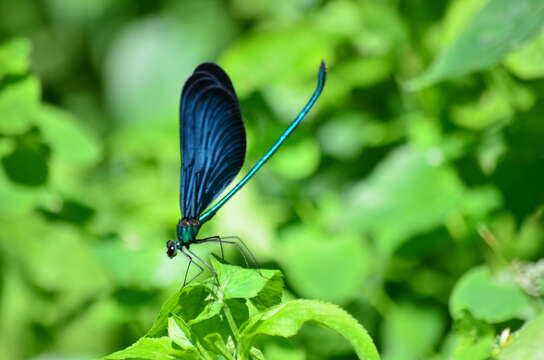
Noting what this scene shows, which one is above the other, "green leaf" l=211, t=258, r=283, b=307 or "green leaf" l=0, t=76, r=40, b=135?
"green leaf" l=0, t=76, r=40, b=135

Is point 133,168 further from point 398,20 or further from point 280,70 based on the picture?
point 398,20

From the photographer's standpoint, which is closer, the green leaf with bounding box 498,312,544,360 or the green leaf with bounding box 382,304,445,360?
the green leaf with bounding box 498,312,544,360

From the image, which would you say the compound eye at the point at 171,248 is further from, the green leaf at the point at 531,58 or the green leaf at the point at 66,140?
the green leaf at the point at 531,58

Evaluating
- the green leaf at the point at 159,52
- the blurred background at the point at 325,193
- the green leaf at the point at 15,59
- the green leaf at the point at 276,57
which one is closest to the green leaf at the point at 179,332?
the blurred background at the point at 325,193

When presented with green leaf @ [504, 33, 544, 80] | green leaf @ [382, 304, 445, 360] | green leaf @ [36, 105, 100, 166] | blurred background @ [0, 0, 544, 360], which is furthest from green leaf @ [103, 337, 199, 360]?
green leaf @ [504, 33, 544, 80]

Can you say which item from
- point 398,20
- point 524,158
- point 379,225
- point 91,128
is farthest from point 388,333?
point 91,128

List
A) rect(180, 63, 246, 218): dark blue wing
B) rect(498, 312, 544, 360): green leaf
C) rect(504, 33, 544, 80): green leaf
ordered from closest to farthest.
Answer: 1. rect(498, 312, 544, 360): green leaf
2. rect(180, 63, 246, 218): dark blue wing
3. rect(504, 33, 544, 80): green leaf

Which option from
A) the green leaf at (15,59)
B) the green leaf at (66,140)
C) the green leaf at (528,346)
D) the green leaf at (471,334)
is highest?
the green leaf at (15,59)

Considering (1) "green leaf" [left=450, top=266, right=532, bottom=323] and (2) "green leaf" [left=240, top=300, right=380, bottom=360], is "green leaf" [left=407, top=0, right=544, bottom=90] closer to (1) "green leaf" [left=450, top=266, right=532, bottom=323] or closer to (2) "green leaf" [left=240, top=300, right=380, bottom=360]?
(1) "green leaf" [left=450, top=266, right=532, bottom=323]

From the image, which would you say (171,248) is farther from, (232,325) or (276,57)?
(276,57)
